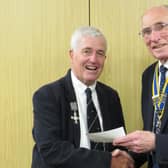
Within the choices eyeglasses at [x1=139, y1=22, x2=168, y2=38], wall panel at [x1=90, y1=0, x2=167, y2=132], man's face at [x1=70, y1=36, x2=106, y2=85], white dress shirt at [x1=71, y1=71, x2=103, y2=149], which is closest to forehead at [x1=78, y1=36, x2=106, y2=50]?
man's face at [x1=70, y1=36, x2=106, y2=85]

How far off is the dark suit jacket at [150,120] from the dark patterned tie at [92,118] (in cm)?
31

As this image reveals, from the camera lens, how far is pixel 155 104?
216cm

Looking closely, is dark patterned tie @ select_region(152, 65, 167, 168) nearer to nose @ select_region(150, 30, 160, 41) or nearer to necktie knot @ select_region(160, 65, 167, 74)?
necktie knot @ select_region(160, 65, 167, 74)

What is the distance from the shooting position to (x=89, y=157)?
1942 mm

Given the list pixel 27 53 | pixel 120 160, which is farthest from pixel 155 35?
pixel 27 53

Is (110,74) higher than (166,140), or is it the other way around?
→ (110,74)

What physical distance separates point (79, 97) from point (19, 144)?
30.7 inches

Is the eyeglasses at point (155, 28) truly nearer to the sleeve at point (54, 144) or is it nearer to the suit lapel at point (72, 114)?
the suit lapel at point (72, 114)

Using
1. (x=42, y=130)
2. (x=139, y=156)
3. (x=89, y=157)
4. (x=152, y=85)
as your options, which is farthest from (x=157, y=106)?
(x=42, y=130)

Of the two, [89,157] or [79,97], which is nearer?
[89,157]

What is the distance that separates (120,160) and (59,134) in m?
0.35

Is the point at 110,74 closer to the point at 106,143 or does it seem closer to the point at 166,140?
the point at 106,143

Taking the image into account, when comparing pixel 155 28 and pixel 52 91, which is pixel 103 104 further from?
pixel 155 28

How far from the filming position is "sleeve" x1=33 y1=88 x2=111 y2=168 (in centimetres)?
192
